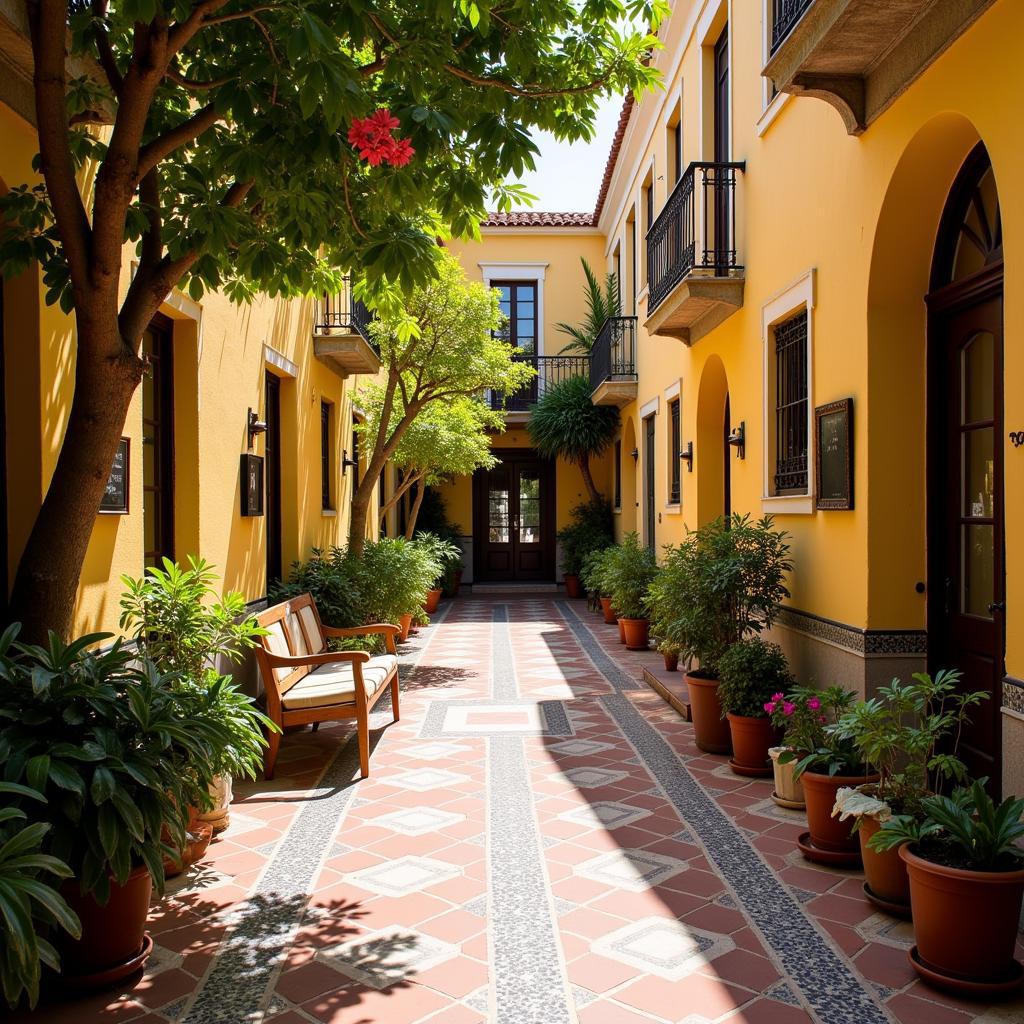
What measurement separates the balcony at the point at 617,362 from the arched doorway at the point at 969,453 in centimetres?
877

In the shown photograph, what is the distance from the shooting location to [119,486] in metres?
4.40

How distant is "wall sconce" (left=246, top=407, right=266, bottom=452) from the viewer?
700 centimetres

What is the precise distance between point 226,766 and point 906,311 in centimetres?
408

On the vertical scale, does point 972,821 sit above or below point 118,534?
below

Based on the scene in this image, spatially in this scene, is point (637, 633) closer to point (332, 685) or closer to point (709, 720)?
point (709, 720)

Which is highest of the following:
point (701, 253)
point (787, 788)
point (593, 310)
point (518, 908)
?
point (593, 310)

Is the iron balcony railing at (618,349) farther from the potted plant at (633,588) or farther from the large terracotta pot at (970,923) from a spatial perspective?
the large terracotta pot at (970,923)

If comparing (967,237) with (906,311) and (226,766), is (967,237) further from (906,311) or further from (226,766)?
(226,766)

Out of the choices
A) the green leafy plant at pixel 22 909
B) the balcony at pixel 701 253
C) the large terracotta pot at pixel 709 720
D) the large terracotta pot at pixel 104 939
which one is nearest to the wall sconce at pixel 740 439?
the balcony at pixel 701 253

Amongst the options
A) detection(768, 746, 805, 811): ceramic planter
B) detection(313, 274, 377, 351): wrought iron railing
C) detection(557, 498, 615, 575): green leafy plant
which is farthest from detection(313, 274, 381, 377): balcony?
detection(557, 498, 615, 575): green leafy plant

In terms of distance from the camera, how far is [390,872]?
13.0 feet

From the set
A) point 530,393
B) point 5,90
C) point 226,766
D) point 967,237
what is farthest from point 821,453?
point 530,393

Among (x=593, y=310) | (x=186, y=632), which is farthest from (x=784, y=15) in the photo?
(x=593, y=310)

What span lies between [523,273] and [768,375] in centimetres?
1256
